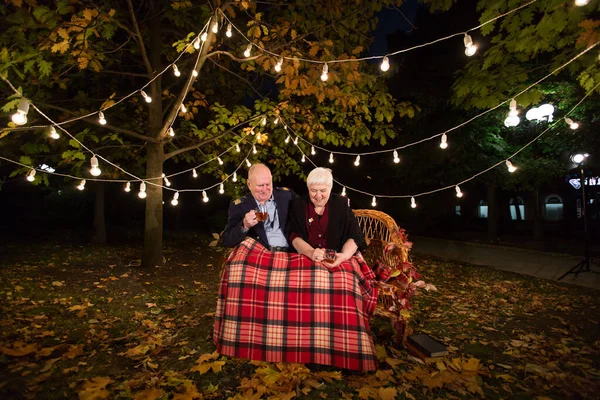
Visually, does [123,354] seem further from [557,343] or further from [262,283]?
[557,343]

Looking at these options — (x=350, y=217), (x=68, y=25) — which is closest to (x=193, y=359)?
(x=350, y=217)

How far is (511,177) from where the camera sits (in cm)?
1085

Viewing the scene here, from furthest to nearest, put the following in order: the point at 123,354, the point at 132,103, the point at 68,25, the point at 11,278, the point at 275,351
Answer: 1. the point at 132,103
2. the point at 11,278
3. the point at 68,25
4. the point at 123,354
5. the point at 275,351

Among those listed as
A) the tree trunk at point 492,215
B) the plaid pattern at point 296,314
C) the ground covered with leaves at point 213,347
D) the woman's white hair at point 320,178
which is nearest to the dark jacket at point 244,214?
the plaid pattern at point 296,314

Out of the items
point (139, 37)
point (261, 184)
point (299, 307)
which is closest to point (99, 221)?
point (139, 37)

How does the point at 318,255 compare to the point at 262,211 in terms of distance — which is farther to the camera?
the point at 262,211

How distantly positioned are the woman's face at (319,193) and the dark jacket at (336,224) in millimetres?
103

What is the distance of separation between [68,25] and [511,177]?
12.0 m

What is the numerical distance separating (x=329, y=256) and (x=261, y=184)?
3.10ft

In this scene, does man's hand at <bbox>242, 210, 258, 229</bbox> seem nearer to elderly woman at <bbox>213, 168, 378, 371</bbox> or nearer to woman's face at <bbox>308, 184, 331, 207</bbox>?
elderly woman at <bbox>213, 168, 378, 371</bbox>

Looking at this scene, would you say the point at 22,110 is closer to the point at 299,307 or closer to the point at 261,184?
the point at 261,184

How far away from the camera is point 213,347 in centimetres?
319

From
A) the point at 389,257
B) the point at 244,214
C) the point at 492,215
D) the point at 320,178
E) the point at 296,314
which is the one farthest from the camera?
the point at 492,215

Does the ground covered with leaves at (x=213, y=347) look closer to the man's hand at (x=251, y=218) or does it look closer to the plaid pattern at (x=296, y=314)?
the plaid pattern at (x=296, y=314)
